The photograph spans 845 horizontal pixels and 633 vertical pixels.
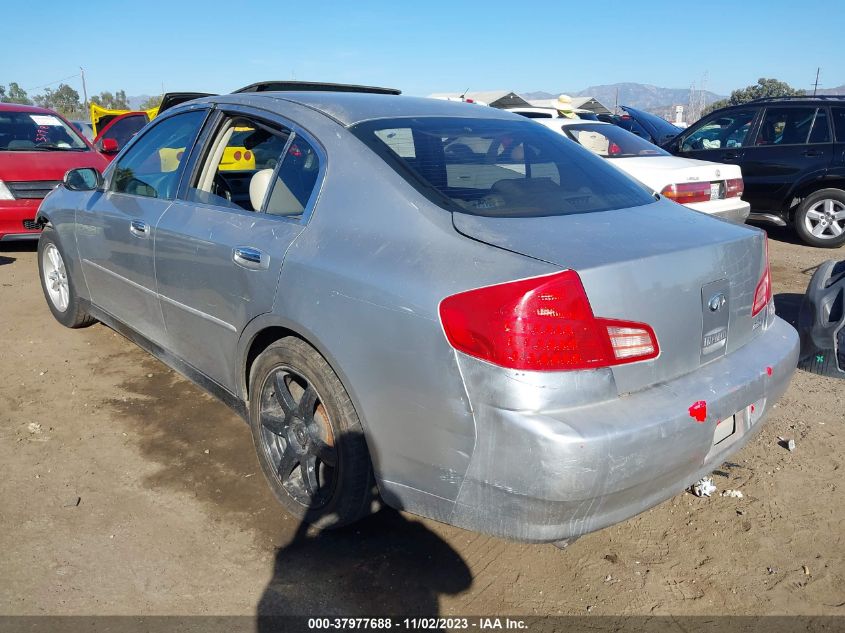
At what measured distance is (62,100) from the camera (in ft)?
204

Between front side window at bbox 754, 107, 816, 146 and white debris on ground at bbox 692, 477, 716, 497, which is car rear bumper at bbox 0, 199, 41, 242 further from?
front side window at bbox 754, 107, 816, 146

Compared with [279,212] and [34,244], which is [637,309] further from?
[34,244]

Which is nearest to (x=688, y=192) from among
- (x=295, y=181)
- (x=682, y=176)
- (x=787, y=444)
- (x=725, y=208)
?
(x=682, y=176)

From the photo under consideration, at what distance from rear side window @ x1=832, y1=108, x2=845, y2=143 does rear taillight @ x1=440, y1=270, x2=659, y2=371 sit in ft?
27.0

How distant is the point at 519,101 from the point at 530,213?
20.4m

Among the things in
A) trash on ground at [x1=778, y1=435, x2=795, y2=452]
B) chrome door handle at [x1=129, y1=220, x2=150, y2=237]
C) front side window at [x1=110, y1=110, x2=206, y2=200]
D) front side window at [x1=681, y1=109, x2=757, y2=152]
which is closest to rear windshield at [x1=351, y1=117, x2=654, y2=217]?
front side window at [x1=110, y1=110, x2=206, y2=200]

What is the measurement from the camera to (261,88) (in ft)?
15.6

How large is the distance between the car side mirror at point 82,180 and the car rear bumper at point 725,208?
5437mm

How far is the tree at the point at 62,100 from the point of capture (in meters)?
56.2

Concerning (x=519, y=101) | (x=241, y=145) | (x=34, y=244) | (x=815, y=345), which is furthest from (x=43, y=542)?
(x=519, y=101)

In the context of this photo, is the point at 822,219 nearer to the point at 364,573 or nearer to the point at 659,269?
the point at 659,269

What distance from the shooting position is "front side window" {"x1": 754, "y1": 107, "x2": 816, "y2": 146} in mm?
8805

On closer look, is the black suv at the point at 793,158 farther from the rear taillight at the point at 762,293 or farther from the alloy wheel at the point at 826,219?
the rear taillight at the point at 762,293

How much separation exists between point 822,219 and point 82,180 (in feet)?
26.9
